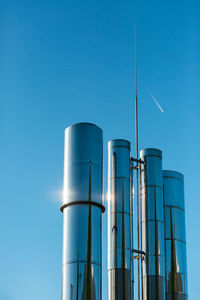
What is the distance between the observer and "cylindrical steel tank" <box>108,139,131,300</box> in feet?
79.7

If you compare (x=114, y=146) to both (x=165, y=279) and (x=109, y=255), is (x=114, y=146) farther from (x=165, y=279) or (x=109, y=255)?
(x=165, y=279)

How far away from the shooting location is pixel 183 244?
1104 inches

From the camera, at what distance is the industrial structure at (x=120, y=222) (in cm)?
2161

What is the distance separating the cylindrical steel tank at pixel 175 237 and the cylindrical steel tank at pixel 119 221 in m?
3.00

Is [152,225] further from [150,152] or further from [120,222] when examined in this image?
[150,152]

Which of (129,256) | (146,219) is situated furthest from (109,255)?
(146,219)

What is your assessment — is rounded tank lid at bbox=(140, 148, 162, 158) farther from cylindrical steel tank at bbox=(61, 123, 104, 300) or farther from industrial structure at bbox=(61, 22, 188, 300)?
cylindrical steel tank at bbox=(61, 123, 104, 300)

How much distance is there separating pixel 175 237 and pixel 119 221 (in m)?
3.83

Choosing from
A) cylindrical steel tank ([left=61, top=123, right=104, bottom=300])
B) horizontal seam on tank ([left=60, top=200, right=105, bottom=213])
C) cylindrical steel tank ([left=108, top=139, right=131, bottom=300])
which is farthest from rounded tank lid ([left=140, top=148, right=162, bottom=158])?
horizontal seam on tank ([left=60, top=200, right=105, bottom=213])

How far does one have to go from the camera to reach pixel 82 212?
22.2 meters

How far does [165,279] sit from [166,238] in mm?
1933

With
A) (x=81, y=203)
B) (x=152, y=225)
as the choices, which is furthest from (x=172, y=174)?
(x=81, y=203)

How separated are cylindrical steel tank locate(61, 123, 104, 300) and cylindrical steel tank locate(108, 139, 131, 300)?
2.37 meters

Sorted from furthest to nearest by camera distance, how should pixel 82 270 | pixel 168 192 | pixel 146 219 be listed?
pixel 168 192 → pixel 146 219 → pixel 82 270
